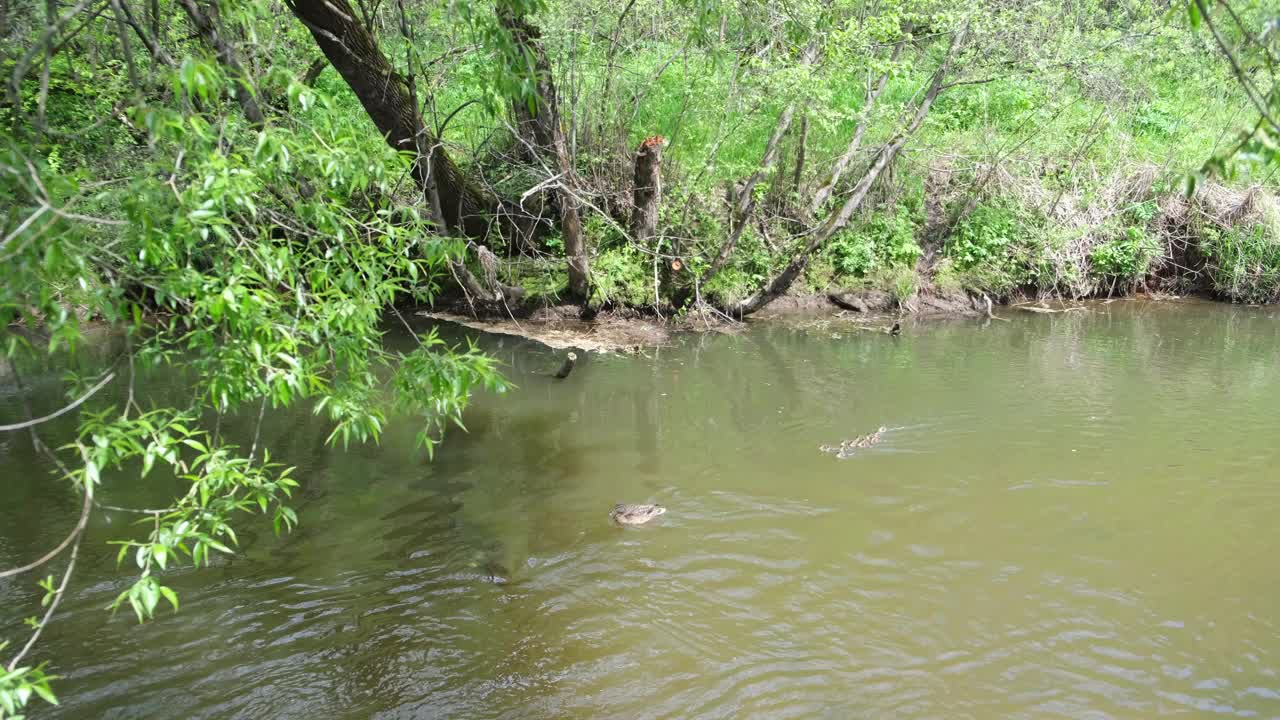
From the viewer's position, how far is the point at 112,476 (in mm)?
6316

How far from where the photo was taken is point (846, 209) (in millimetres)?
11773

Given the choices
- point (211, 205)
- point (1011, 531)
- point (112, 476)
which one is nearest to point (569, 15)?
point (112, 476)

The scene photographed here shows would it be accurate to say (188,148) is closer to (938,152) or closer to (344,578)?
(344,578)

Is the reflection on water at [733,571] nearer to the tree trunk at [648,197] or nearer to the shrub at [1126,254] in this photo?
the tree trunk at [648,197]

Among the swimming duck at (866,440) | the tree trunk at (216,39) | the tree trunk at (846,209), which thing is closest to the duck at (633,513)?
the swimming duck at (866,440)

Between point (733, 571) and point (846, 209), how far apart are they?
25.9 feet

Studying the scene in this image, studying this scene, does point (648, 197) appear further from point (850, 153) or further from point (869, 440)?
point (869, 440)

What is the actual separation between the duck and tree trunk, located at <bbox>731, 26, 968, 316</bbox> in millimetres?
6420

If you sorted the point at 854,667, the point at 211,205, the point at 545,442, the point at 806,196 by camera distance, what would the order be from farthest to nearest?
1. the point at 806,196
2. the point at 545,442
3. the point at 854,667
4. the point at 211,205

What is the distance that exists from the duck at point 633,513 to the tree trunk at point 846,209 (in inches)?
253

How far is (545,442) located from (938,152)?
9.34 m

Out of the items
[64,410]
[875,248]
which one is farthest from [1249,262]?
[64,410]

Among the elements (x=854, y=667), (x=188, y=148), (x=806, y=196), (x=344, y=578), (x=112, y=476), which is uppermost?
(x=806, y=196)

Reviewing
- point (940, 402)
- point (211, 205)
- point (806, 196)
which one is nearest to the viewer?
point (211, 205)
